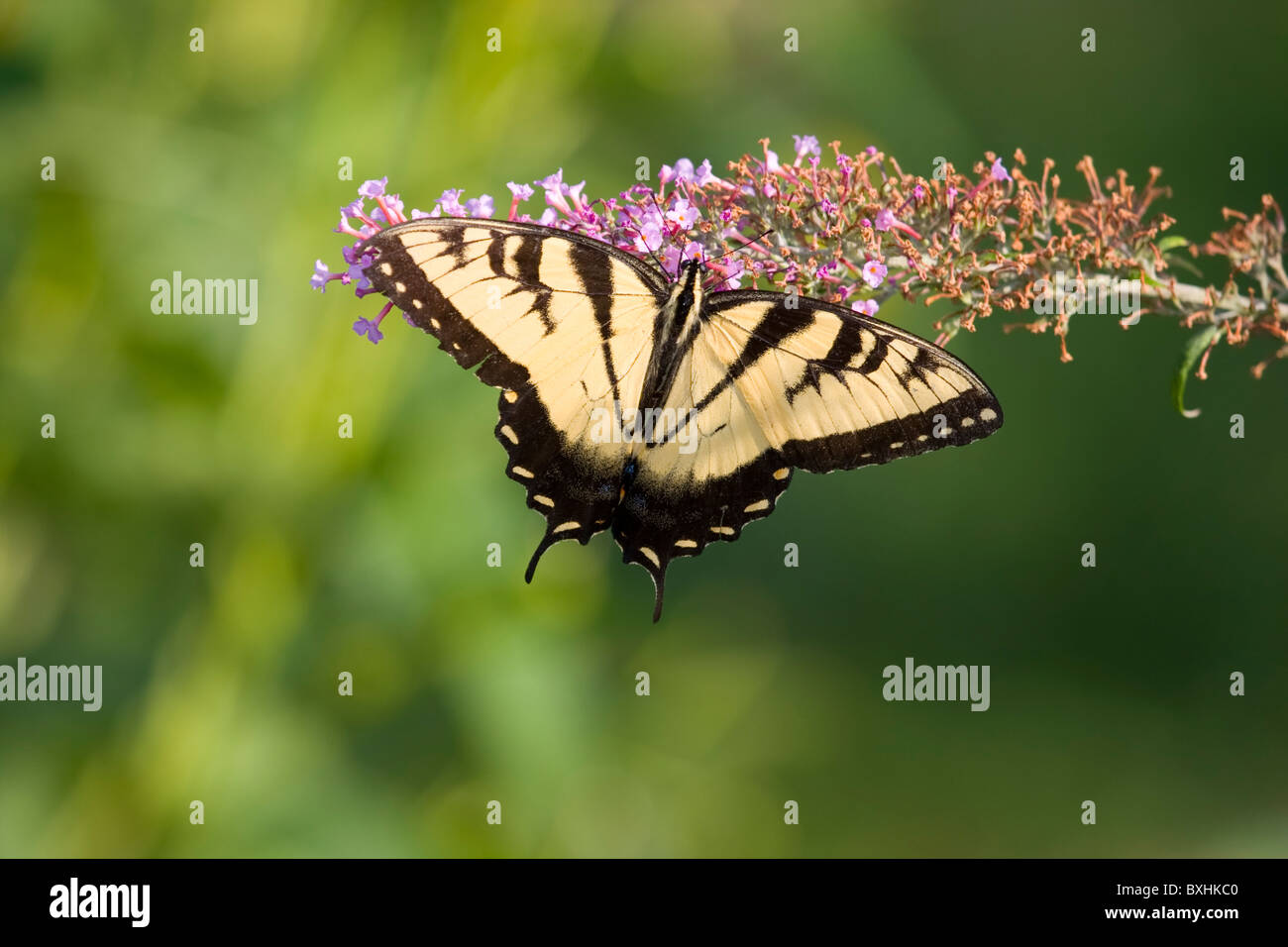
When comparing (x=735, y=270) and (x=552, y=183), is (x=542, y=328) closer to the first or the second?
(x=552, y=183)

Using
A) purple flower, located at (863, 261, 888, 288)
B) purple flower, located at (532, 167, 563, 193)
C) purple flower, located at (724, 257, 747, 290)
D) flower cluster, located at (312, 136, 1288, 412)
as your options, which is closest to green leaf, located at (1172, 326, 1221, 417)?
flower cluster, located at (312, 136, 1288, 412)

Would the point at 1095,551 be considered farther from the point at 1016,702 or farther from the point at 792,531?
the point at 792,531

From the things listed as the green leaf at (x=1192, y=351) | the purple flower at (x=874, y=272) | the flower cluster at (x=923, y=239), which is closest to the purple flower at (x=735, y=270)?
the flower cluster at (x=923, y=239)

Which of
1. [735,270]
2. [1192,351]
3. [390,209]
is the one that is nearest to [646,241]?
[735,270]

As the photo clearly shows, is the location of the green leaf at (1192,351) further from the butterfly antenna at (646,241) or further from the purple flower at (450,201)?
the purple flower at (450,201)

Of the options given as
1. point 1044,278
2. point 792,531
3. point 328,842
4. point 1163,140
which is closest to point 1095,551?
point 792,531
